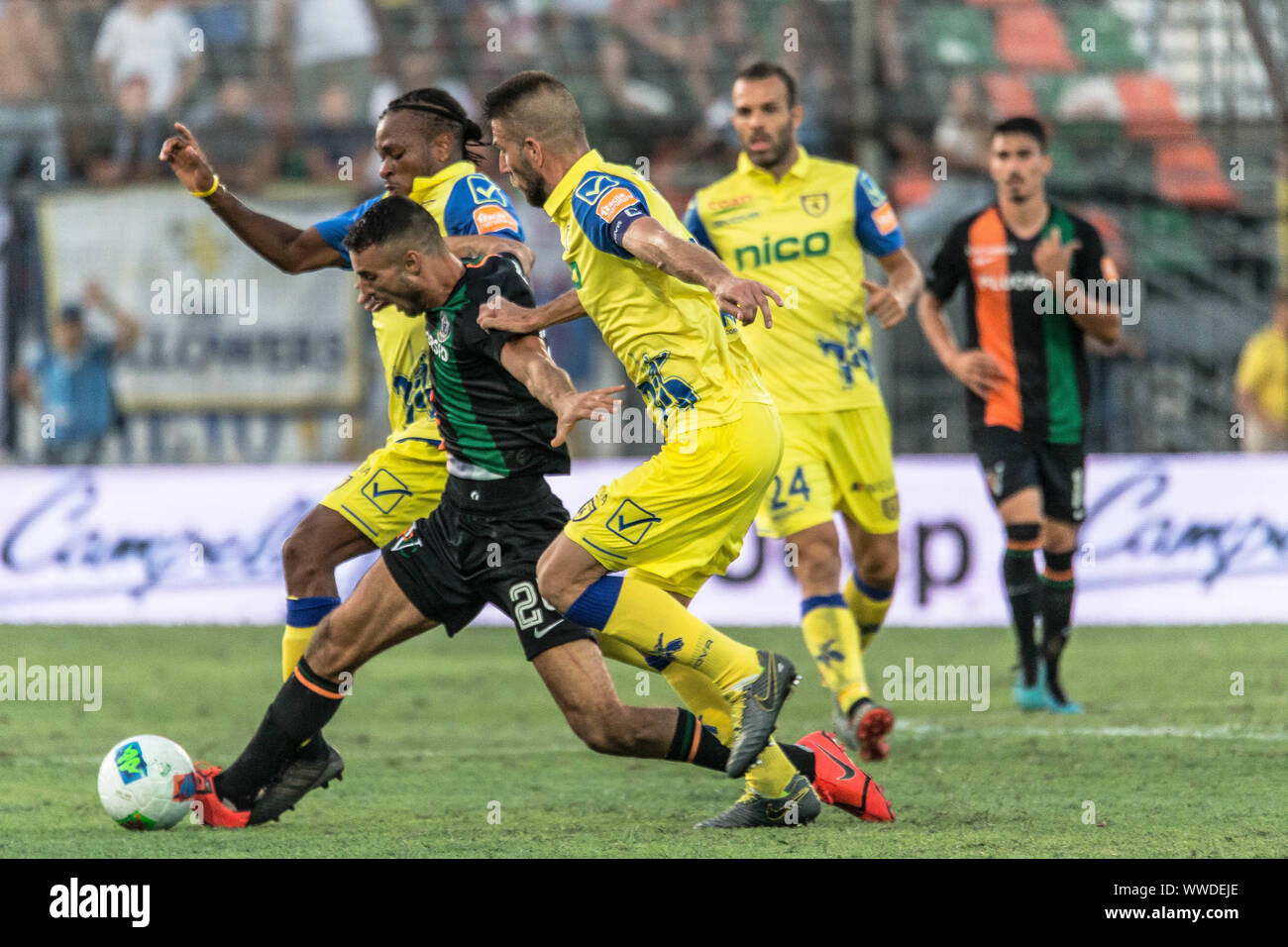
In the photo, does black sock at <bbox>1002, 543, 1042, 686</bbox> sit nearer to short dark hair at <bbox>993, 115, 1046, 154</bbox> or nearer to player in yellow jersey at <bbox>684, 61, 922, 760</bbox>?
player in yellow jersey at <bbox>684, 61, 922, 760</bbox>

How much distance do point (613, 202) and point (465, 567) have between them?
1219mm

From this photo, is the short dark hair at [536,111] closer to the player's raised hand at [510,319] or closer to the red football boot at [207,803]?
the player's raised hand at [510,319]

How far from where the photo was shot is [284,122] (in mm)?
15867

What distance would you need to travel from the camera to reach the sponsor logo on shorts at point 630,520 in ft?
16.6

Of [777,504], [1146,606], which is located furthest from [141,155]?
[777,504]

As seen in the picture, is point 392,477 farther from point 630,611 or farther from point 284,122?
point 284,122

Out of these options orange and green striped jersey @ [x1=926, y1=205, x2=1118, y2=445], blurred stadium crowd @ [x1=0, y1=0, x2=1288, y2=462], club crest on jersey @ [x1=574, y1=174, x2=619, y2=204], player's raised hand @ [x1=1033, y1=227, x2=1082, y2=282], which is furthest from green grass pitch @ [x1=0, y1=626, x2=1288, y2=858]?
blurred stadium crowd @ [x1=0, y1=0, x2=1288, y2=462]

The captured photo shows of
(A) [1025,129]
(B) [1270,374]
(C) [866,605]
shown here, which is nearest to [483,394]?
(C) [866,605]

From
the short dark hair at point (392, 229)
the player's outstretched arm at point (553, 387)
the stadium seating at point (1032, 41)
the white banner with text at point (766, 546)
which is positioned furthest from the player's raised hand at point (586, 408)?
the stadium seating at point (1032, 41)

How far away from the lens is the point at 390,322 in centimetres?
636

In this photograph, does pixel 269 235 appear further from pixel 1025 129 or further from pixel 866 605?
pixel 1025 129

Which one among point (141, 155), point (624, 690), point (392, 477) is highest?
point (141, 155)

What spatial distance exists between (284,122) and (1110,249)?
708cm

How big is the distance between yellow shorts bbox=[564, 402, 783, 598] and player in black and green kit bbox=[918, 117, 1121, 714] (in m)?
3.35
